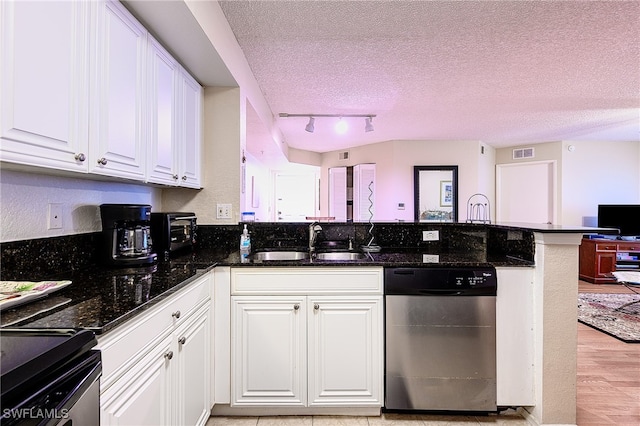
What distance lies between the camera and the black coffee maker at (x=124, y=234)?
62.3 inches

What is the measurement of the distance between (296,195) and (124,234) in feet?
21.0

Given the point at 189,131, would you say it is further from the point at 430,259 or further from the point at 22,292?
the point at 430,259

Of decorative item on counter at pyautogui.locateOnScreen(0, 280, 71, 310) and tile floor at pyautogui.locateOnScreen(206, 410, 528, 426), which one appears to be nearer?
decorative item on counter at pyautogui.locateOnScreen(0, 280, 71, 310)

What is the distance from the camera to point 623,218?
17.6 feet

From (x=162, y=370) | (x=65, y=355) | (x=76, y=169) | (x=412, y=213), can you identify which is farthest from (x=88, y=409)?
(x=412, y=213)

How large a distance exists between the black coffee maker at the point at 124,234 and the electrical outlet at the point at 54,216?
7.0 inches

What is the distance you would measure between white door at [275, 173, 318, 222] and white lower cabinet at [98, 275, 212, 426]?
20.3 feet

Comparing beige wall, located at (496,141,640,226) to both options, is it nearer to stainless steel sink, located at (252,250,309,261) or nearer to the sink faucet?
the sink faucet

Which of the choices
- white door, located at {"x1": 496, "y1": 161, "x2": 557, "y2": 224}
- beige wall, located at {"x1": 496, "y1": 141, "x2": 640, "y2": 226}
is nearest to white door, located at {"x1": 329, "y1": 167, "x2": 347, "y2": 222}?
white door, located at {"x1": 496, "y1": 161, "x2": 557, "y2": 224}

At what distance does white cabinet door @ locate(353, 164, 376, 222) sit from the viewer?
6.05 meters

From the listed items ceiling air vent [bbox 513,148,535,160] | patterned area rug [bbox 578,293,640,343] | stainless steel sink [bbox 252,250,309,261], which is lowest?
patterned area rug [bbox 578,293,640,343]

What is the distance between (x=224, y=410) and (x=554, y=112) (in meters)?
4.83

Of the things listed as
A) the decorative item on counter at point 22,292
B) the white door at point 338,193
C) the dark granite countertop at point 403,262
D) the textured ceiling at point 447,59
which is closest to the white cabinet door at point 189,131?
the textured ceiling at point 447,59

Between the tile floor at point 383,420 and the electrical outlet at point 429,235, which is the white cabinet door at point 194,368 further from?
the electrical outlet at point 429,235
